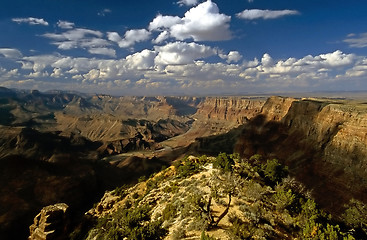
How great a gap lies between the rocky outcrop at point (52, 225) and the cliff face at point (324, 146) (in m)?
50.6

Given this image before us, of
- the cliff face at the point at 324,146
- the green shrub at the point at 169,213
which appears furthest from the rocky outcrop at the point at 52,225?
the cliff face at the point at 324,146

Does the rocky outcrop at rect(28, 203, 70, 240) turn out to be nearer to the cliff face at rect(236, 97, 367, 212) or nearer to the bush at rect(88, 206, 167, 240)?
the bush at rect(88, 206, 167, 240)

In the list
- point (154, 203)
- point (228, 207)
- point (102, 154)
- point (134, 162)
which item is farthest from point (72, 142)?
point (228, 207)

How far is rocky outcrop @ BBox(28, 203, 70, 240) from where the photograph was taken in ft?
88.0

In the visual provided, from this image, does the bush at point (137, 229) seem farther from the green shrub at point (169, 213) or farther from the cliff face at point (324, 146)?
the cliff face at point (324, 146)

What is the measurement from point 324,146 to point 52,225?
7430 cm

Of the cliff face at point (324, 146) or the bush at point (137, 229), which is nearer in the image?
the bush at point (137, 229)

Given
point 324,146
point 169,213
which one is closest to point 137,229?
point 169,213

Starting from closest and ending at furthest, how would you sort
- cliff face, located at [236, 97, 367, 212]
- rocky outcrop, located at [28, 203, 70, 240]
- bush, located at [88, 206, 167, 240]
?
bush, located at [88, 206, 167, 240] < rocky outcrop, located at [28, 203, 70, 240] < cliff face, located at [236, 97, 367, 212]

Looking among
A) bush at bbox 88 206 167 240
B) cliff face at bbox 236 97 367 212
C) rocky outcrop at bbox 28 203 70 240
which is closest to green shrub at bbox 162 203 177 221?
bush at bbox 88 206 167 240

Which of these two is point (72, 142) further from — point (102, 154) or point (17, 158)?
point (17, 158)

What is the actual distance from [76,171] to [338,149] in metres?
93.7

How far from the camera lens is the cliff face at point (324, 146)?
51.3m

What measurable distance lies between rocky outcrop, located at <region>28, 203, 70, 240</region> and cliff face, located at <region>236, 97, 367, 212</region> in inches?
1994
